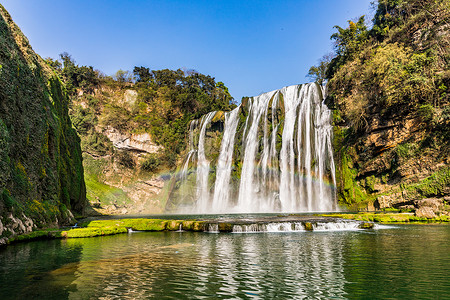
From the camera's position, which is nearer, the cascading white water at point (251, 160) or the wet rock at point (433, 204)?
the wet rock at point (433, 204)

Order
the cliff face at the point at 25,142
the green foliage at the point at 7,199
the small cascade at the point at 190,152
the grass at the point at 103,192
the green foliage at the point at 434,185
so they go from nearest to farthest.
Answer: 1. the green foliage at the point at 7,199
2. the cliff face at the point at 25,142
3. the green foliage at the point at 434,185
4. the grass at the point at 103,192
5. the small cascade at the point at 190,152

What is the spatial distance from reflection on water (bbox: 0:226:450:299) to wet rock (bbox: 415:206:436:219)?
8296 millimetres

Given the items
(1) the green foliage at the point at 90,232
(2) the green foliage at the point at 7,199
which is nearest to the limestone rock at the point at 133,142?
(1) the green foliage at the point at 90,232

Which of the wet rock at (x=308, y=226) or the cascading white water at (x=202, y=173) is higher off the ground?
the cascading white water at (x=202, y=173)

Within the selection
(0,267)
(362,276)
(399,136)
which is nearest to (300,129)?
A: (399,136)

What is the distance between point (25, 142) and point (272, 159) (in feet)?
91.1

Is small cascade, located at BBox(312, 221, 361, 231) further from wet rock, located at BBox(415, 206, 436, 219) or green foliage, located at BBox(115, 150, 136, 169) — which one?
green foliage, located at BBox(115, 150, 136, 169)

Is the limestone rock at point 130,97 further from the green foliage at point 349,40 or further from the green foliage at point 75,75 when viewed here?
the green foliage at point 349,40

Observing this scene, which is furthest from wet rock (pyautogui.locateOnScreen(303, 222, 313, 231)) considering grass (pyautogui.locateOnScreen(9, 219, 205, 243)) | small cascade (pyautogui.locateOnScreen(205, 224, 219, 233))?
grass (pyautogui.locateOnScreen(9, 219, 205, 243))

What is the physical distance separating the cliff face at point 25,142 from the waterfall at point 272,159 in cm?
2291

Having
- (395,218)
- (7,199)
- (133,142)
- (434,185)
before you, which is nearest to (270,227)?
(395,218)

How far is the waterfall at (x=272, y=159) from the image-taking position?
1299 inches

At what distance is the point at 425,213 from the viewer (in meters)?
18.3

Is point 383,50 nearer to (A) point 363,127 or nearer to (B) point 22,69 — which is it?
(A) point 363,127
